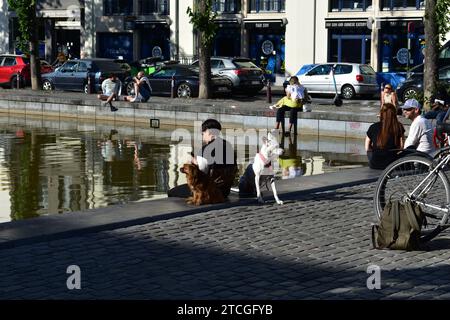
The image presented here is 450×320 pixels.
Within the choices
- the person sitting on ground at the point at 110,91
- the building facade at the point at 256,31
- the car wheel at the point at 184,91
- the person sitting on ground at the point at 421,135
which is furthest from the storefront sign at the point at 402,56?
the person sitting on ground at the point at 421,135

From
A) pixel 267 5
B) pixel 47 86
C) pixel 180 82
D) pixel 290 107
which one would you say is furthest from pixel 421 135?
pixel 267 5

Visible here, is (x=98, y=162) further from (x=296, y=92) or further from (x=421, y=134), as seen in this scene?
(x=421, y=134)

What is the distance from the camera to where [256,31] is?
151ft

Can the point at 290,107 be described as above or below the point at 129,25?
below

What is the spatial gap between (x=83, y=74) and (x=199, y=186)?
26.1 m

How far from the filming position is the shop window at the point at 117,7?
50719mm

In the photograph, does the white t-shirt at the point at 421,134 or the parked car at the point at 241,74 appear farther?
the parked car at the point at 241,74

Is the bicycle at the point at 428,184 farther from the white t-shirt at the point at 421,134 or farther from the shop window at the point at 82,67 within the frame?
the shop window at the point at 82,67

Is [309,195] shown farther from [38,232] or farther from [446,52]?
[446,52]

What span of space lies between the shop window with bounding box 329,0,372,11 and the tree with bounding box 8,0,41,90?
13.7 meters

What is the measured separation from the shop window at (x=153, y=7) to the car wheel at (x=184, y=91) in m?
16.2

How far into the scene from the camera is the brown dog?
10867mm

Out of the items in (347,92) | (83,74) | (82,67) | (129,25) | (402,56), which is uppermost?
(129,25)

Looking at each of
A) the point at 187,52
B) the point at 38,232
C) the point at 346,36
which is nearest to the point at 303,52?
the point at 346,36
